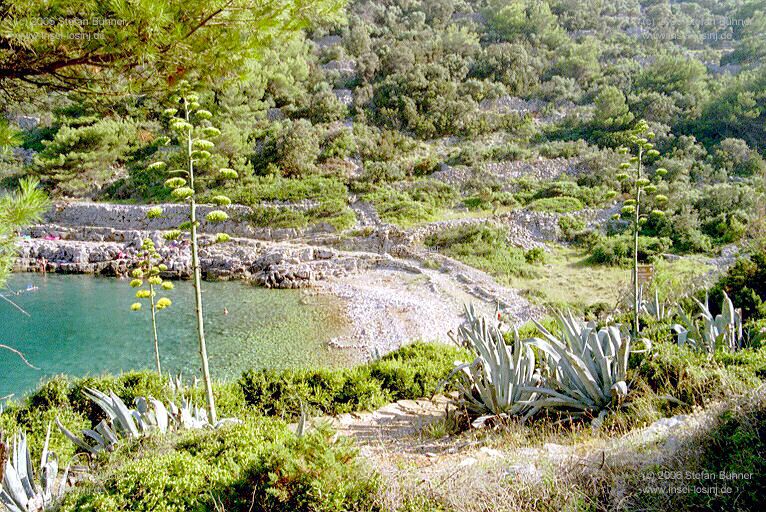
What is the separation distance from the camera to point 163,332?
35.9 ft

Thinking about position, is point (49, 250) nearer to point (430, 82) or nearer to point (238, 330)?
point (238, 330)

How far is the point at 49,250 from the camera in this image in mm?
18516

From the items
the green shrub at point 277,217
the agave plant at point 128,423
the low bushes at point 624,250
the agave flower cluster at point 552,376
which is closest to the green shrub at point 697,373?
the agave flower cluster at point 552,376

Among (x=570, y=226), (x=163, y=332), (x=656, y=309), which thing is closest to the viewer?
(x=656, y=309)

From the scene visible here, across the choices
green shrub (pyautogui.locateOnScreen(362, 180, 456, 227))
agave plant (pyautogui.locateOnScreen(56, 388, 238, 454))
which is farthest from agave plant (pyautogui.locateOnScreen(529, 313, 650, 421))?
green shrub (pyautogui.locateOnScreen(362, 180, 456, 227))

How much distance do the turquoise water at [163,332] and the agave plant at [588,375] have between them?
6.06m

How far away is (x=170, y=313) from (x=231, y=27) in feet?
35.7

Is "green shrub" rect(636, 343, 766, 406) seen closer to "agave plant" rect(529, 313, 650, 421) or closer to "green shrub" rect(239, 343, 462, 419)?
"agave plant" rect(529, 313, 650, 421)

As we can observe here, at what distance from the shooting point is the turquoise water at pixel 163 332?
29.9 feet

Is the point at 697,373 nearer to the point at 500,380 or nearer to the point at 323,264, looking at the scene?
the point at 500,380

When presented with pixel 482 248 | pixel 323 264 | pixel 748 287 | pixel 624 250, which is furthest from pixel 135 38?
pixel 624 250

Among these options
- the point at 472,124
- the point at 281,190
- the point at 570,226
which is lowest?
the point at 570,226

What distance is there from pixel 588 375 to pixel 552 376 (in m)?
0.52

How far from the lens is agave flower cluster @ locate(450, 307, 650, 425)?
3666mm
